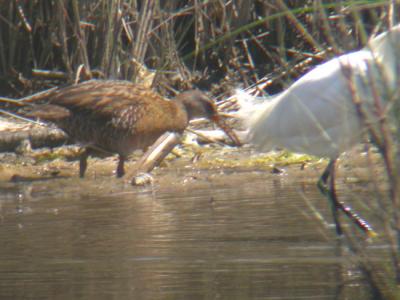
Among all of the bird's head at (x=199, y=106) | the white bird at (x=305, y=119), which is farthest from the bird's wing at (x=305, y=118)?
the bird's head at (x=199, y=106)

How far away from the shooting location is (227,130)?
10070mm

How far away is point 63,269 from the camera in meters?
5.66

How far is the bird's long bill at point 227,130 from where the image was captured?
393 inches

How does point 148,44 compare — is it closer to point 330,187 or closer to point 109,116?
point 109,116

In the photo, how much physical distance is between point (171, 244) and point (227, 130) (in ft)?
12.9

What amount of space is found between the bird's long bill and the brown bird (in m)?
0.53

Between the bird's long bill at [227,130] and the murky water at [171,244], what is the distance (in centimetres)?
104

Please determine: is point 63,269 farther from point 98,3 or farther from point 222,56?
point 222,56

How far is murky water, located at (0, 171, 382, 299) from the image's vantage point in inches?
202

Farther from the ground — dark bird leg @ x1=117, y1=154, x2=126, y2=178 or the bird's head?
the bird's head

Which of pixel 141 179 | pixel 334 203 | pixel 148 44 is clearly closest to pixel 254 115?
pixel 334 203

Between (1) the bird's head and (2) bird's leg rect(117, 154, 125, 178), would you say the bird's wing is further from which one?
(1) the bird's head

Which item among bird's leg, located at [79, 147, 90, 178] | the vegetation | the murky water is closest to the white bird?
the murky water

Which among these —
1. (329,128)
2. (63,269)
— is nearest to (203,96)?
(329,128)
